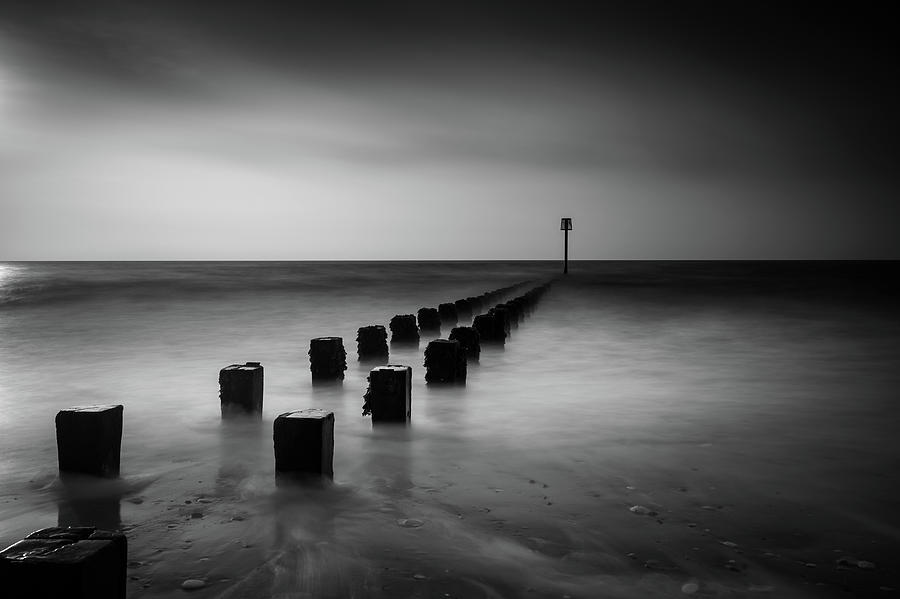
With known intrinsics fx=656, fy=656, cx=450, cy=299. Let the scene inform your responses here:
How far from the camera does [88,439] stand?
3.33 metres

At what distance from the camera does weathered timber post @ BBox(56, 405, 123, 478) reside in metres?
3.30

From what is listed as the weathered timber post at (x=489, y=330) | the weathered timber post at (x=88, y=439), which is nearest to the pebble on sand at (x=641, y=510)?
the weathered timber post at (x=88, y=439)

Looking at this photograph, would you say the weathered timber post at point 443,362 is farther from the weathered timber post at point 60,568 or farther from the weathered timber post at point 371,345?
the weathered timber post at point 60,568

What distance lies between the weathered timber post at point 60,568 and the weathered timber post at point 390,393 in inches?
115

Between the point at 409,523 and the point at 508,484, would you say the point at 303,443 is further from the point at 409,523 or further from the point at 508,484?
the point at 508,484

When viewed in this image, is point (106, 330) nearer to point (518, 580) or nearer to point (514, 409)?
point (514, 409)

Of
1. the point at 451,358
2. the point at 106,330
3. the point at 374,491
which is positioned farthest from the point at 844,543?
the point at 106,330

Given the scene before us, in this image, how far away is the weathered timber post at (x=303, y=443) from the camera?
325 centimetres

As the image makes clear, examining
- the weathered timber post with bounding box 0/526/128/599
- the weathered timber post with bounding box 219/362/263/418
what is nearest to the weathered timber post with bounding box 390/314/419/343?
the weathered timber post with bounding box 219/362/263/418

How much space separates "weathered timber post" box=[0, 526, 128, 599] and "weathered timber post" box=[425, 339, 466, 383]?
4831 mm

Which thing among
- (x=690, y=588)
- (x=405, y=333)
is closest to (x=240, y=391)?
(x=690, y=588)

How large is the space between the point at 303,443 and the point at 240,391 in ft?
6.08

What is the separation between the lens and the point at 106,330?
14203 mm

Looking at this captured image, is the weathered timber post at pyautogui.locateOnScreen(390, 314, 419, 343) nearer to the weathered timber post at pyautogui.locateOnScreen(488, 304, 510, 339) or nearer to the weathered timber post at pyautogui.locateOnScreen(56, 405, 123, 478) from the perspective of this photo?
the weathered timber post at pyautogui.locateOnScreen(488, 304, 510, 339)
